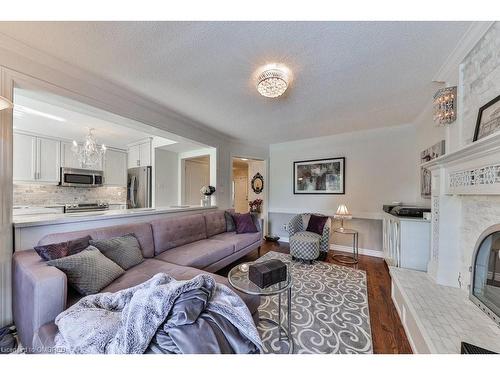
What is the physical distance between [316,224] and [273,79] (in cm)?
254

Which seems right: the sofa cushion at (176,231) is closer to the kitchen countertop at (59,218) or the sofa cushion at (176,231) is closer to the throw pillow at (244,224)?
the kitchen countertop at (59,218)

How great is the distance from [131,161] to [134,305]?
15.1ft

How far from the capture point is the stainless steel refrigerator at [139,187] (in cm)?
409

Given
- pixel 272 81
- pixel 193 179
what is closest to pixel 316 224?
pixel 272 81

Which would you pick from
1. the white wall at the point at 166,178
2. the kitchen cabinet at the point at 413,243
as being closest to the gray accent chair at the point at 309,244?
the kitchen cabinet at the point at 413,243

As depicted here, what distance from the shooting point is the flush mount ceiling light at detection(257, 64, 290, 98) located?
167 cm

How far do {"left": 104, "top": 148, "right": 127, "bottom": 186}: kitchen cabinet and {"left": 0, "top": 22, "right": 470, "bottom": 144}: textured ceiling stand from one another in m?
2.89

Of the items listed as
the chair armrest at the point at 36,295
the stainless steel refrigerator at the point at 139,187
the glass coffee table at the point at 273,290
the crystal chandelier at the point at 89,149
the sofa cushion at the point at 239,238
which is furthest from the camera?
the stainless steel refrigerator at the point at 139,187

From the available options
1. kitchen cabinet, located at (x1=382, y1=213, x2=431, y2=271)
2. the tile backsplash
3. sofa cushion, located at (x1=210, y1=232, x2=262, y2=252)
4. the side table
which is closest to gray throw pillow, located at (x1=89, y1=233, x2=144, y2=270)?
sofa cushion, located at (x1=210, y1=232, x2=262, y2=252)

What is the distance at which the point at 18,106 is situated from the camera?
241 cm

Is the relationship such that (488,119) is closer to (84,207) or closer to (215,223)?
(215,223)

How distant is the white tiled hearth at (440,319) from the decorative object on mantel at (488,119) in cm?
127
